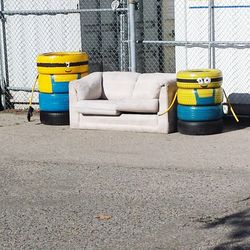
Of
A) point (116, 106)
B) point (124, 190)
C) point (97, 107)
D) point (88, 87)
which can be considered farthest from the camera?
point (88, 87)

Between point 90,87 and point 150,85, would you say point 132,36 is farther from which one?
point 150,85

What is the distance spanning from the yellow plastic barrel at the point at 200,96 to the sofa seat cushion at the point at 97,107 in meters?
1.10

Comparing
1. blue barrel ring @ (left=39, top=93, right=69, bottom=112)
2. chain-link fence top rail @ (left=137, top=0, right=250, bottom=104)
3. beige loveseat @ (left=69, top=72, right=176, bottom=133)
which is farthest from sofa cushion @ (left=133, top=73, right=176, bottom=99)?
blue barrel ring @ (left=39, top=93, right=69, bottom=112)

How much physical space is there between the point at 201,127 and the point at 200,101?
0.37m

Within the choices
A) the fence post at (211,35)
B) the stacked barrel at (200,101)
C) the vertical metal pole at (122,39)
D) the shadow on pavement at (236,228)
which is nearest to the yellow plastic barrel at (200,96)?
the stacked barrel at (200,101)

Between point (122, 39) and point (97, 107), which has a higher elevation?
point (122, 39)

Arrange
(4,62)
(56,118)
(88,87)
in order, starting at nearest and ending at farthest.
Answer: (88,87), (56,118), (4,62)

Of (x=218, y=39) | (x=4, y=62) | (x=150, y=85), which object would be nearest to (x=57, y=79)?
(x=150, y=85)

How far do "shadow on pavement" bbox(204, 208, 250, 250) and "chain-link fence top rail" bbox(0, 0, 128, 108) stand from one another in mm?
6549

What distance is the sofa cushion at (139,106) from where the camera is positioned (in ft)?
34.2

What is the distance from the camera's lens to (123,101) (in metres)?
10.7

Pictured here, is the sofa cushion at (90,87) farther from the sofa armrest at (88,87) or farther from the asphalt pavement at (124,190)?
the asphalt pavement at (124,190)

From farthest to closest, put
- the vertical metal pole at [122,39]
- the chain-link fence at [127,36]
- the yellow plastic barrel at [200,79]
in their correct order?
the vertical metal pole at [122,39], the chain-link fence at [127,36], the yellow plastic barrel at [200,79]

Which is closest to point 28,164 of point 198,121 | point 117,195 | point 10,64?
point 117,195
